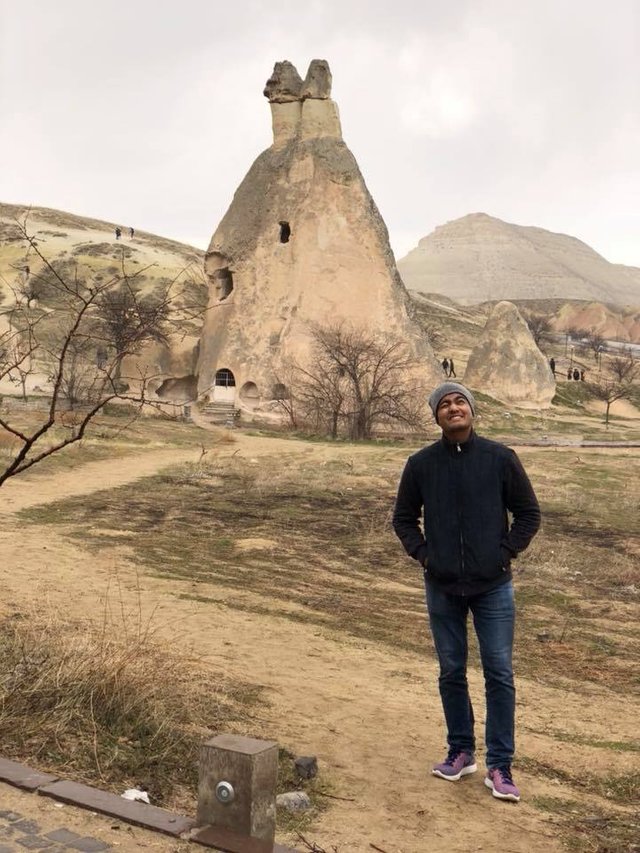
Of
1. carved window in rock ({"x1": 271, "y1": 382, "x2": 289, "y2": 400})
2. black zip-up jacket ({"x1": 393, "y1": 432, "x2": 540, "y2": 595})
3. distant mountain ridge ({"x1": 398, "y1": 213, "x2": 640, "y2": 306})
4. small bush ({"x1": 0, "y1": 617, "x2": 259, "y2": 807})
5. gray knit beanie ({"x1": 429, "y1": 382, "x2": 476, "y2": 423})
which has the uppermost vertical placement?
distant mountain ridge ({"x1": 398, "y1": 213, "x2": 640, "y2": 306})

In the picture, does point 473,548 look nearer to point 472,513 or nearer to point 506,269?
point 472,513

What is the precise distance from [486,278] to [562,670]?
532ft

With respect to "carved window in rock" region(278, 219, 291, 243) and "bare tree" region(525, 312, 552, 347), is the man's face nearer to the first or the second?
"carved window in rock" region(278, 219, 291, 243)

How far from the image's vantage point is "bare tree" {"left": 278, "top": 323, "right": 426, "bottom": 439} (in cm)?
2592

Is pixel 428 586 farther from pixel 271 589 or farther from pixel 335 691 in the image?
pixel 271 589

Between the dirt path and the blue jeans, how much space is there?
0.25m

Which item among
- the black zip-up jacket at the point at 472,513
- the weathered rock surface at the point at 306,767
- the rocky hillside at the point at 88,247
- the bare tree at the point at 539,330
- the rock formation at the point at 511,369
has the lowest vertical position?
the weathered rock surface at the point at 306,767

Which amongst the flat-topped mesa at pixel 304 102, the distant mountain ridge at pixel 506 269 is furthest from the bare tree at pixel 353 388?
the distant mountain ridge at pixel 506 269

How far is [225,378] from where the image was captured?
29562 mm

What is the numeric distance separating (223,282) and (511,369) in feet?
45.3

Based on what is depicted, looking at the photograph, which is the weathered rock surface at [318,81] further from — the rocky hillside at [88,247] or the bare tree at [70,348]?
the rocky hillside at [88,247]

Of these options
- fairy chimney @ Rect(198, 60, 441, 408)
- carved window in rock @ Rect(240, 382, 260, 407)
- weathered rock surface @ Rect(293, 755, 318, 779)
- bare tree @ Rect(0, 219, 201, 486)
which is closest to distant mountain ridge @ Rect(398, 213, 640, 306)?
bare tree @ Rect(0, 219, 201, 486)

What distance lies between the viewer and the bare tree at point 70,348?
4.45 meters

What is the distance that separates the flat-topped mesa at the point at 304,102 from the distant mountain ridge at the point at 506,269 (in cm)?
11741
